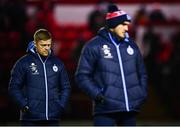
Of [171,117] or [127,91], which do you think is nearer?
[127,91]

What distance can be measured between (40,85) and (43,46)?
37 cm

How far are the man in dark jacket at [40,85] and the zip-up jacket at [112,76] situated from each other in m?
0.24

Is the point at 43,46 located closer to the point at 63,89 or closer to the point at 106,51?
the point at 63,89

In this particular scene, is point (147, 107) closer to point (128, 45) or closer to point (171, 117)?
point (171, 117)

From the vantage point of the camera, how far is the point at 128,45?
18.9ft

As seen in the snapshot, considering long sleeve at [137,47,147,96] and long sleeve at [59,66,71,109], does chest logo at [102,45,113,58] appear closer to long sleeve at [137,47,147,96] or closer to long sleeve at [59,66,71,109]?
long sleeve at [137,47,147,96]

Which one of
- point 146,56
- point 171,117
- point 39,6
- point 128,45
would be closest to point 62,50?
point 39,6

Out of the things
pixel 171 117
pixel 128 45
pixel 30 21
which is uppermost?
pixel 30 21

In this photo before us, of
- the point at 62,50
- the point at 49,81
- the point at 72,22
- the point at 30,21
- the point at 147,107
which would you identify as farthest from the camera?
the point at 72,22

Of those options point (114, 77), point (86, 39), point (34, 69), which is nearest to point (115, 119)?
point (114, 77)

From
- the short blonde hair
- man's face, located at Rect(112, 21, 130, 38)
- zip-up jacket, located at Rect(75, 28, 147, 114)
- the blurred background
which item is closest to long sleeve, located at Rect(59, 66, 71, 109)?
zip-up jacket, located at Rect(75, 28, 147, 114)

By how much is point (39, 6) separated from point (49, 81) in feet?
19.3

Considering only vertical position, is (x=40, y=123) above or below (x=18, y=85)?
below

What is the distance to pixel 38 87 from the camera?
552cm
